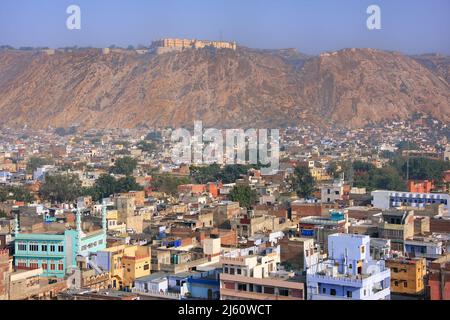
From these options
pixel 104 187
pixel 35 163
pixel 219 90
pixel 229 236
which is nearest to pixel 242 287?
pixel 229 236

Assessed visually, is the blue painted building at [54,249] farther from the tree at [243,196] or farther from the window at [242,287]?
the tree at [243,196]

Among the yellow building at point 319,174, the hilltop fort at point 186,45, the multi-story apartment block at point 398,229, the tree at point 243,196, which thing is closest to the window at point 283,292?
the multi-story apartment block at point 398,229

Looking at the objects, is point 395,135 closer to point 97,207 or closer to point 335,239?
point 97,207

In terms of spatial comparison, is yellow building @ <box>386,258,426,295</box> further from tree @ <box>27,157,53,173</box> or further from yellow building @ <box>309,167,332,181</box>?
tree @ <box>27,157,53,173</box>

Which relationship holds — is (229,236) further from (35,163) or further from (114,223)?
(35,163)

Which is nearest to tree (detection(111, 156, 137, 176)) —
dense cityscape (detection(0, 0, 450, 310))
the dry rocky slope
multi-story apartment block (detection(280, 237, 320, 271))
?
dense cityscape (detection(0, 0, 450, 310))

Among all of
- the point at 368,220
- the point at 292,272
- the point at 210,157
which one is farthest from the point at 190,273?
the point at 210,157
